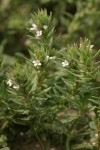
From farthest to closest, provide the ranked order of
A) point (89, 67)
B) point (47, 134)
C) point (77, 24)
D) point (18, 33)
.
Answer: point (18, 33), point (77, 24), point (47, 134), point (89, 67)

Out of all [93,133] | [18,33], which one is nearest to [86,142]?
[93,133]

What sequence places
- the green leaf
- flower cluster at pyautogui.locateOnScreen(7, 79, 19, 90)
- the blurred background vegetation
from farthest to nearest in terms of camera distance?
the blurred background vegetation → the green leaf → flower cluster at pyautogui.locateOnScreen(7, 79, 19, 90)

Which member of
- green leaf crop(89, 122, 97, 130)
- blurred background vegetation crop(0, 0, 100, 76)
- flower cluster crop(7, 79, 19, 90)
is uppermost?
blurred background vegetation crop(0, 0, 100, 76)

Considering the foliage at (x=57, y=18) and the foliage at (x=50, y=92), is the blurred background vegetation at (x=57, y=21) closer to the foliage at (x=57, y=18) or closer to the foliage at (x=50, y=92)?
the foliage at (x=57, y=18)

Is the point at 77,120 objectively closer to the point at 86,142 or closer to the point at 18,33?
the point at 86,142

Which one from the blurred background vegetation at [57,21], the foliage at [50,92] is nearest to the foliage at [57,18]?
the blurred background vegetation at [57,21]

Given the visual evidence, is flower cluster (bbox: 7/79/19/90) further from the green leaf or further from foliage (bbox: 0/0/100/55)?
foliage (bbox: 0/0/100/55)

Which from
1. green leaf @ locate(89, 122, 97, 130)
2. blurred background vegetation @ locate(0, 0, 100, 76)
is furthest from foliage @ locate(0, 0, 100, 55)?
green leaf @ locate(89, 122, 97, 130)
